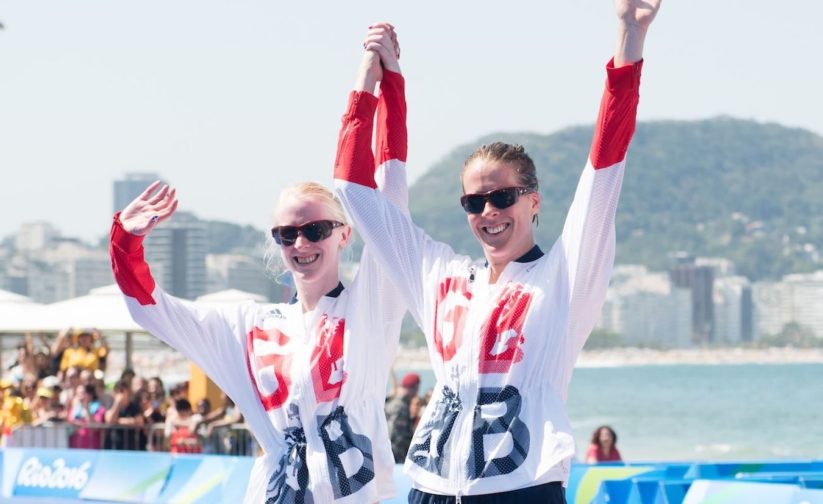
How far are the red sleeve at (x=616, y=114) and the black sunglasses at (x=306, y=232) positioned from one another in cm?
123

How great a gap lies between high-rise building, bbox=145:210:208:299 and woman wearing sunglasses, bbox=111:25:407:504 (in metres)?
80.5

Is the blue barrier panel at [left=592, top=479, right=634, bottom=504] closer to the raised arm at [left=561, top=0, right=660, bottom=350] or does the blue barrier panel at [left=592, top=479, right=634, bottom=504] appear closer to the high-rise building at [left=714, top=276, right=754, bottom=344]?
the raised arm at [left=561, top=0, right=660, bottom=350]

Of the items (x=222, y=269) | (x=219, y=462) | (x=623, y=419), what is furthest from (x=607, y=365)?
(x=219, y=462)

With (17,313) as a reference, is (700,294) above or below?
above

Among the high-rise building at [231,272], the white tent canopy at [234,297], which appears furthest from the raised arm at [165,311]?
the high-rise building at [231,272]

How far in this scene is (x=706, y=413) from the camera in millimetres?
82250

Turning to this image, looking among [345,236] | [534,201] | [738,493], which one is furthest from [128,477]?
[534,201]

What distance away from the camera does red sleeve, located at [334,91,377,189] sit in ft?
17.2

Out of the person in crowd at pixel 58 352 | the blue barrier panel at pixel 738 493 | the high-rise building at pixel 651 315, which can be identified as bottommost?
the blue barrier panel at pixel 738 493

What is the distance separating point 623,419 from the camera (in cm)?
7894

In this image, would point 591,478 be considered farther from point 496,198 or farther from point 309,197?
point 496,198

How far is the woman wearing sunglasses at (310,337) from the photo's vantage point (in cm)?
541

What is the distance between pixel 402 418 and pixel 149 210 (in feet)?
27.3

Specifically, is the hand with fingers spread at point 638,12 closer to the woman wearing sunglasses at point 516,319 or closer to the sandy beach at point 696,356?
the woman wearing sunglasses at point 516,319
